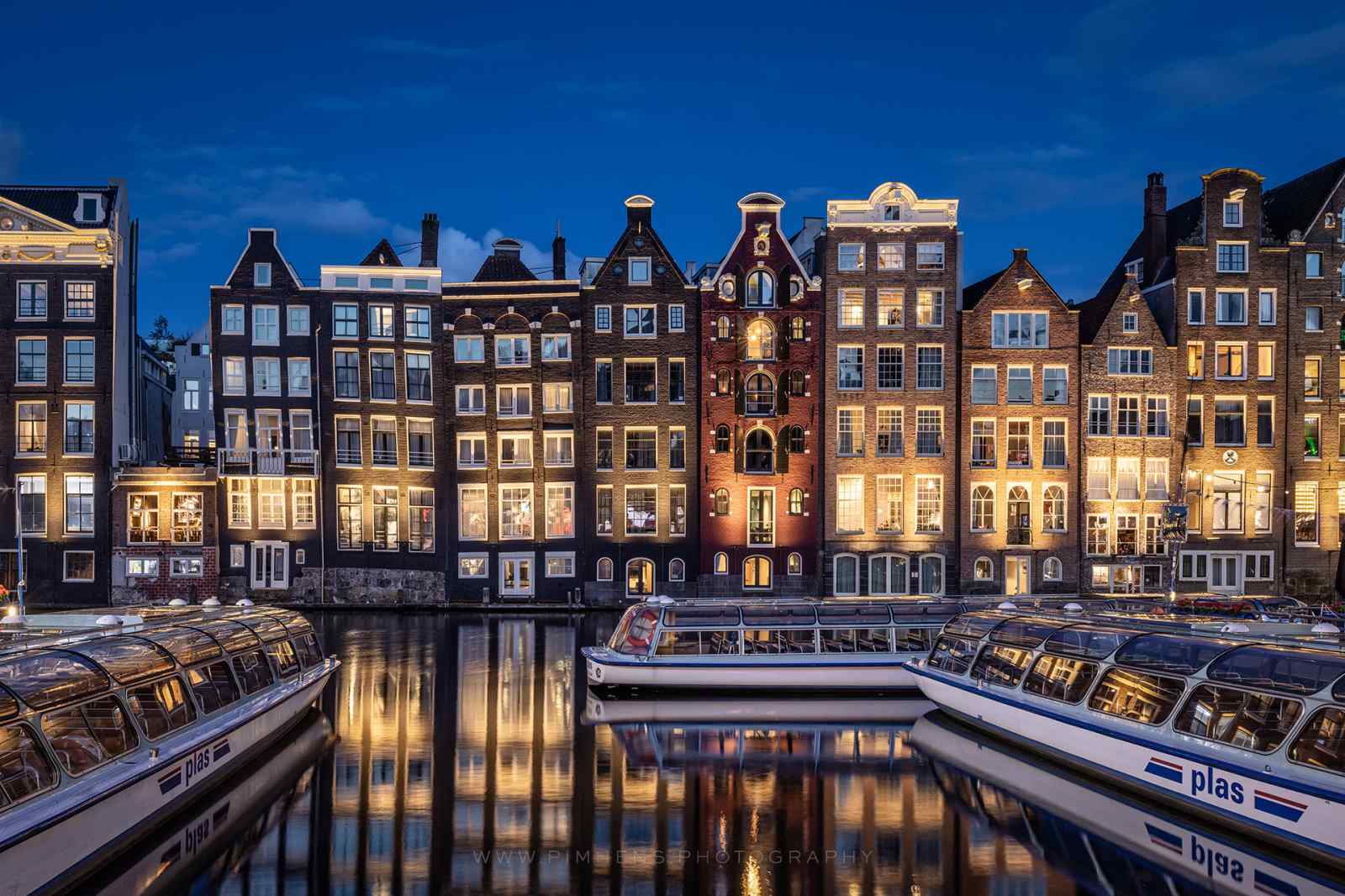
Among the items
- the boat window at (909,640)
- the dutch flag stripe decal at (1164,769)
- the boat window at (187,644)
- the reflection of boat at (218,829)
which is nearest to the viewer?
the reflection of boat at (218,829)

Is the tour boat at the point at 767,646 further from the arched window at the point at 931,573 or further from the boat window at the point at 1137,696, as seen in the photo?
the arched window at the point at 931,573

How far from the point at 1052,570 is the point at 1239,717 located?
117 feet

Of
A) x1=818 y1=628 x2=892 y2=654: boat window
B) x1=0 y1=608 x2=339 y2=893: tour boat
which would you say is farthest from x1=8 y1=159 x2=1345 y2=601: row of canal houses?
x1=0 y1=608 x2=339 y2=893: tour boat

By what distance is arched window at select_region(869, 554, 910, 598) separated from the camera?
49875 mm

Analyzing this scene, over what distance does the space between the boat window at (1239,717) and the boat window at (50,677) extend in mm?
17667

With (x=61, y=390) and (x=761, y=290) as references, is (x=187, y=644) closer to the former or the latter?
(x=761, y=290)

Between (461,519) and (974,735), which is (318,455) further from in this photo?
(974,735)

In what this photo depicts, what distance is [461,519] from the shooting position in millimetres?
51406

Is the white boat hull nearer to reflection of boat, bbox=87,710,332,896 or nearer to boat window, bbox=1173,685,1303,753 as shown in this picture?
reflection of boat, bbox=87,710,332,896

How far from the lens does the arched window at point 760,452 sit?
4956 cm

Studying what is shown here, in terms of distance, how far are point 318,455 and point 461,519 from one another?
26.0ft

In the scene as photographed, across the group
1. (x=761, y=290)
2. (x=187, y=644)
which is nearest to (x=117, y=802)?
(x=187, y=644)

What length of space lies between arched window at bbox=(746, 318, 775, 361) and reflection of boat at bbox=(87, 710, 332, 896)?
33.1m

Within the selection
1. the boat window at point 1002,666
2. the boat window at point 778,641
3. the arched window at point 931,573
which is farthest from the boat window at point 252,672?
the arched window at point 931,573
